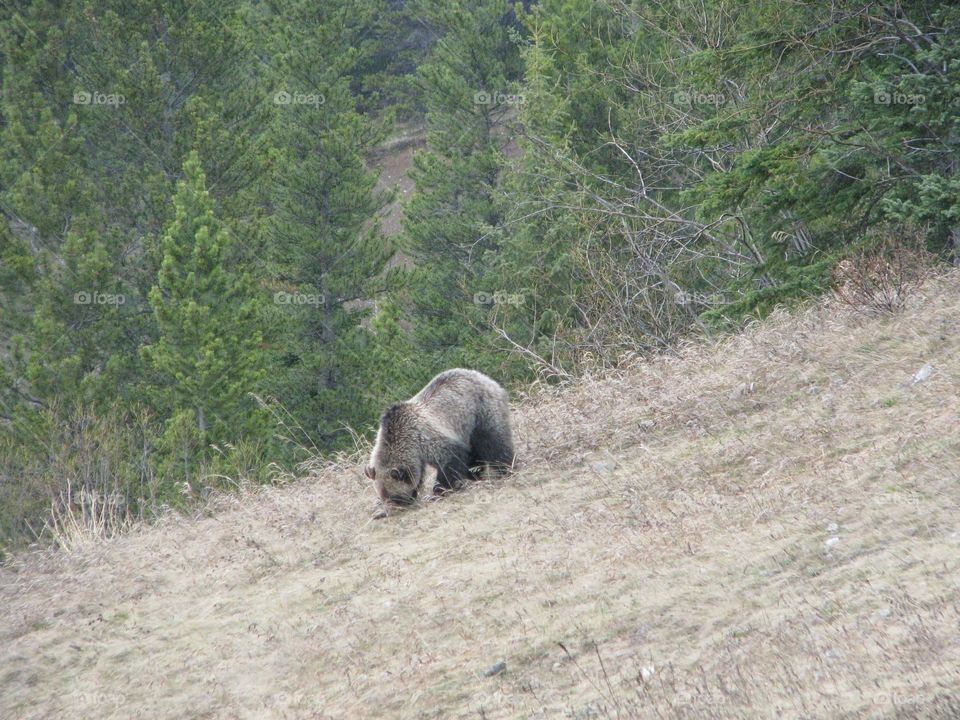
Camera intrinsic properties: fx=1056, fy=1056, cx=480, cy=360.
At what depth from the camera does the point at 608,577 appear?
22.2 feet

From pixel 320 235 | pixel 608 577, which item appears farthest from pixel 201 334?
pixel 608 577

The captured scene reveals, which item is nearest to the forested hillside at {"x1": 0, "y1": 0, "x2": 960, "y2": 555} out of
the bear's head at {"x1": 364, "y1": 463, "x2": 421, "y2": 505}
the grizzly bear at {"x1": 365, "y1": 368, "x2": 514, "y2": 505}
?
the grizzly bear at {"x1": 365, "y1": 368, "x2": 514, "y2": 505}

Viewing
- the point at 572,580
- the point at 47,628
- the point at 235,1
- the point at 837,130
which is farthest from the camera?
the point at 235,1

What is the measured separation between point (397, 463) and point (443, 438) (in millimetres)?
480

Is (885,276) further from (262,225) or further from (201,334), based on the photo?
(262,225)

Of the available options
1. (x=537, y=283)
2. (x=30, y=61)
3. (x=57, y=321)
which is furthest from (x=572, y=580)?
(x=30, y=61)

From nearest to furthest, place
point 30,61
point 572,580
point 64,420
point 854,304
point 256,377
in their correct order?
point 572,580, point 854,304, point 64,420, point 256,377, point 30,61

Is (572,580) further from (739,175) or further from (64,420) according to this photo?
(64,420)

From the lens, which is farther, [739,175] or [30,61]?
[30,61]

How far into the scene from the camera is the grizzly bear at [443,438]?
9.54 meters

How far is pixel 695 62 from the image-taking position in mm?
12883

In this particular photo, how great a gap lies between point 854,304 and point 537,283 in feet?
58.0

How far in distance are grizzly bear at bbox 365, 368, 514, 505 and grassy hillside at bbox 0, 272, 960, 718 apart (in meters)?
0.30

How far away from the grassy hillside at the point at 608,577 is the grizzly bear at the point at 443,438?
297mm
